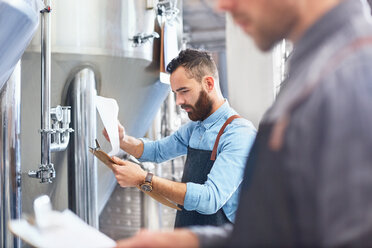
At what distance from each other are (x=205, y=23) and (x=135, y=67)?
8.07 ft

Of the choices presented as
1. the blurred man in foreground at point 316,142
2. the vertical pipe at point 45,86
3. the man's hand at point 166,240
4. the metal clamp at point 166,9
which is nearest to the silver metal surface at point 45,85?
the vertical pipe at point 45,86

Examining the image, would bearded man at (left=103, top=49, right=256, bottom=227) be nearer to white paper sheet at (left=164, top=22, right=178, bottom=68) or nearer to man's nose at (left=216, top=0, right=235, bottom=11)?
white paper sheet at (left=164, top=22, right=178, bottom=68)

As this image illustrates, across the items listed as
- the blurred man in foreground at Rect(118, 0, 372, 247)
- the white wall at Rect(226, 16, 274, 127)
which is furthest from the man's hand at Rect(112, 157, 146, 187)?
the white wall at Rect(226, 16, 274, 127)

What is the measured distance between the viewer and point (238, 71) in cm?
226

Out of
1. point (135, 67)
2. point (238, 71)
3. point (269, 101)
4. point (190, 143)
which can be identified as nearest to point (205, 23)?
point (238, 71)

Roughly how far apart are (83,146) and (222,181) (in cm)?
54

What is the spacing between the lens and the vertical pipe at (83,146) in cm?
151

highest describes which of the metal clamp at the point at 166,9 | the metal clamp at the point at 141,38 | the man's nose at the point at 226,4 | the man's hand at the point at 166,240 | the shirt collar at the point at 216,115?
the metal clamp at the point at 166,9

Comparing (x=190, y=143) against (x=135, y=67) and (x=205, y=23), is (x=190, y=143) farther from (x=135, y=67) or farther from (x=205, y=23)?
(x=205, y=23)

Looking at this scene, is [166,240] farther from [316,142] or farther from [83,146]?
[83,146]

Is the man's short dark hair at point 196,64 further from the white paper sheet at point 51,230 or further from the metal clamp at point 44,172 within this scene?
the white paper sheet at point 51,230

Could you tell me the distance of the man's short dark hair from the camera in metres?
1.46

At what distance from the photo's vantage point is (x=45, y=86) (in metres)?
1.31

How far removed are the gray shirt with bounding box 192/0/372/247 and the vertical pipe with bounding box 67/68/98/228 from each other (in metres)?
1.14
